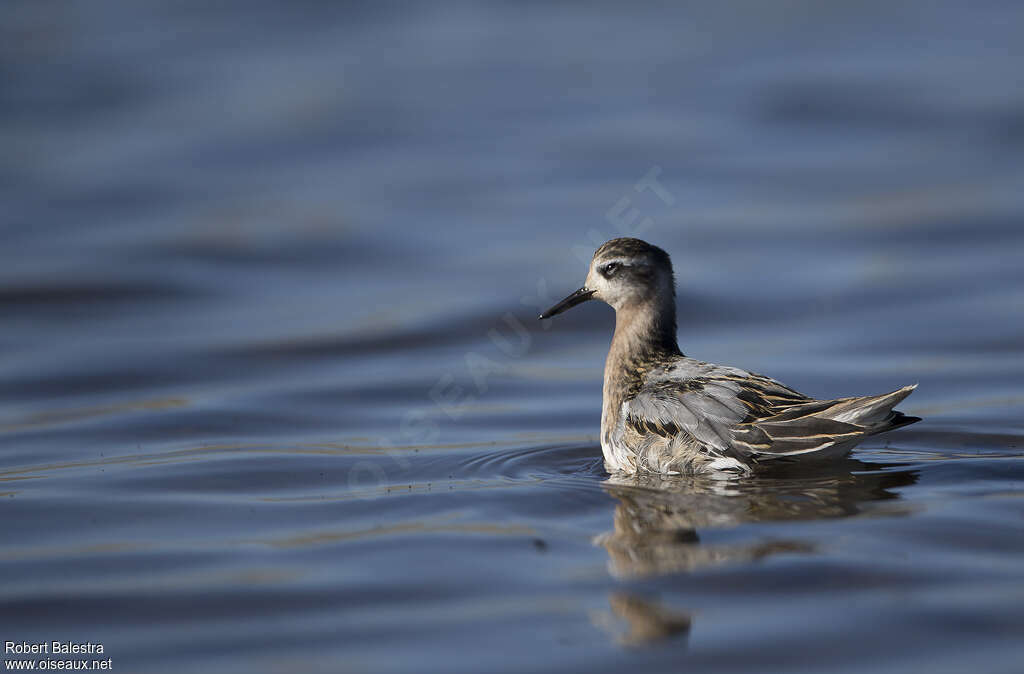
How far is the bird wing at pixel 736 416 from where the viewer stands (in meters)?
8.57

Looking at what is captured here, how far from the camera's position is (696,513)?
8.04 meters

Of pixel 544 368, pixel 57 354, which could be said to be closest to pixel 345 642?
pixel 544 368

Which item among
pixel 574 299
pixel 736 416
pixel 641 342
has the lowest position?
pixel 736 416

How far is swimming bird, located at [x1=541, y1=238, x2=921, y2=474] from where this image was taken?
28.1 feet

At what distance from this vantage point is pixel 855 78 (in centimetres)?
2183

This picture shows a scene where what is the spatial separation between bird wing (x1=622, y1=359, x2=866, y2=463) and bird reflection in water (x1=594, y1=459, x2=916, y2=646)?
0.24 metres

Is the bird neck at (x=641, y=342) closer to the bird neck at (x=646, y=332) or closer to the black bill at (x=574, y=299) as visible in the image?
the bird neck at (x=646, y=332)

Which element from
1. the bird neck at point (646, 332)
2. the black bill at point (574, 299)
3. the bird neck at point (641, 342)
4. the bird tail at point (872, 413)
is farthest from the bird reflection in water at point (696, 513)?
the black bill at point (574, 299)

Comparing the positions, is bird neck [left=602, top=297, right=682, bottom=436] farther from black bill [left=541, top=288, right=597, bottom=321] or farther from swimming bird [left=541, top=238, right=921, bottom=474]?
black bill [left=541, top=288, right=597, bottom=321]

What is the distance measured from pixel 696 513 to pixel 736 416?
3.34ft

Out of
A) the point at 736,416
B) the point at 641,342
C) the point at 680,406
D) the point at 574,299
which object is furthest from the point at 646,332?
the point at 736,416

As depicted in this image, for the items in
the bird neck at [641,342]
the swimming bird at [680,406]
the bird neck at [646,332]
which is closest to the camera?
the swimming bird at [680,406]

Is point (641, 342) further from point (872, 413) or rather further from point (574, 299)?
point (872, 413)

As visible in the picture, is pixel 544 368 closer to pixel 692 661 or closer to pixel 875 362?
pixel 875 362
